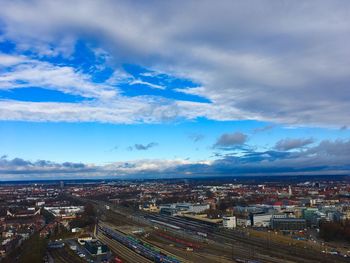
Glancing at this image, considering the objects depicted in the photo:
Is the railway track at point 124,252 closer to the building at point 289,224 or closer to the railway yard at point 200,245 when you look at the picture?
the railway yard at point 200,245

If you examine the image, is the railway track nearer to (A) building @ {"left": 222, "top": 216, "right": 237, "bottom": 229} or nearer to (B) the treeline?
(A) building @ {"left": 222, "top": 216, "right": 237, "bottom": 229}

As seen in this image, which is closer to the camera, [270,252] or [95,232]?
[270,252]

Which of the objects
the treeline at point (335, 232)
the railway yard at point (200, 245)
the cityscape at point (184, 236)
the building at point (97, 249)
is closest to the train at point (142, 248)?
the cityscape at point (184, 236)

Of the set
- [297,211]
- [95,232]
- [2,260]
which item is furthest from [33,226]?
[297,211]

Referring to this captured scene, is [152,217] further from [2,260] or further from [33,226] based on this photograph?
[2,260]

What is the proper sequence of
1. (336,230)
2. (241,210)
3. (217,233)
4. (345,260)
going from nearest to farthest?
1. (345,260)
2. (336,230)
3. (217,233)
4. (241,210)

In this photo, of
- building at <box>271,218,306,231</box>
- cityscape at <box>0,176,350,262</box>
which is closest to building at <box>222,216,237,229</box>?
cityscape at <box>0,176,350,262</box>
